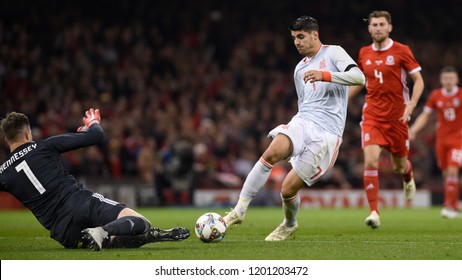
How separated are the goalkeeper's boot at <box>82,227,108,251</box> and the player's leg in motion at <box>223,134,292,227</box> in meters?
1.39

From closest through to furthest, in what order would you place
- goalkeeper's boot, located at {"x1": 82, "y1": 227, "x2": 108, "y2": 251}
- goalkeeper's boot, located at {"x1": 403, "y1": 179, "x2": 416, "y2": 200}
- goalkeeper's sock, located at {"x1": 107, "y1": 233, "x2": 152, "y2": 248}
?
goalkeeper's boot, located at {"x1": 82, "y1": 227, "x2": 108, "y2": 251}, goalkeeper's sock, located at {"x1": 107, "y1": 233, "x2": 152, "y2": 248}, goalkeeper's boot, located at {"x1": 403, "y1": 179, "x2": 416, "y2": 200}

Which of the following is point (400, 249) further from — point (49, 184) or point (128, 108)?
point (128, 108)

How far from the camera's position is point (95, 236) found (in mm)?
7281

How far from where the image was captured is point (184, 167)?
19.8 meters

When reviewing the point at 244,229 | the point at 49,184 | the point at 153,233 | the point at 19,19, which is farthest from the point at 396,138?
the point at 19,19

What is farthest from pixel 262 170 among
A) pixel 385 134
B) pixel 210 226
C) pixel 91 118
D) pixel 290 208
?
pixel 385 134

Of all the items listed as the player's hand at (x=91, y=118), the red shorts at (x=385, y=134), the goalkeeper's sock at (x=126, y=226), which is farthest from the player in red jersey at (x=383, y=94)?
the player's hand at (x=91, y=118)

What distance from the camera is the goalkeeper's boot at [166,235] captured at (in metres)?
7.84

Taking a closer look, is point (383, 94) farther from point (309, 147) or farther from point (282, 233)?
point (282, 233)

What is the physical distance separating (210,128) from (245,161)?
1.24m

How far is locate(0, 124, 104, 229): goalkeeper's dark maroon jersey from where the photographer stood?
7539 millimetres

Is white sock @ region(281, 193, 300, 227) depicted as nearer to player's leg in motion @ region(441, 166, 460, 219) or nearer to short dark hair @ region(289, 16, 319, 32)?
short dark hair @ region(289, 16, 319, 32)

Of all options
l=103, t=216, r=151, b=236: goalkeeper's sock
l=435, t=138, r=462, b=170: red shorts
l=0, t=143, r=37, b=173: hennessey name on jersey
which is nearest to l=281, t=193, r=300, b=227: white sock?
l=103, t=216, r=151, b=236: goalkeeper's sock
